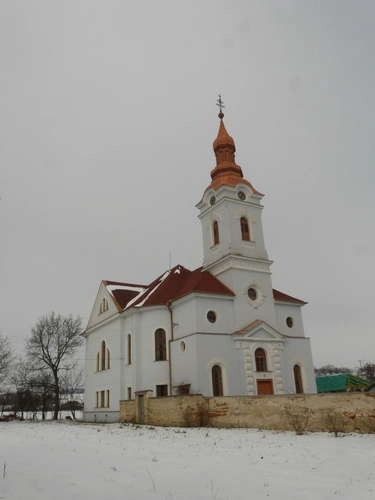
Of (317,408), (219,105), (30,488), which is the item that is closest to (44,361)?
(219,105)

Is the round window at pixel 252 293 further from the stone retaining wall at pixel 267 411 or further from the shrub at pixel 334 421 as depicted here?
the shrub at pixel 334 421

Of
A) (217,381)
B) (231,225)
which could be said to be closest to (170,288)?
(231,225)

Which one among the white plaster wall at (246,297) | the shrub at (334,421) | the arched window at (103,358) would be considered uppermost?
the white plaster wall at (246,297)

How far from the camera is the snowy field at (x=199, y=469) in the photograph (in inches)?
279

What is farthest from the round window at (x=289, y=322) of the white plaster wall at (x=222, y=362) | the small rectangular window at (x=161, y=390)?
the small rectangular window at (x=161, y=390)

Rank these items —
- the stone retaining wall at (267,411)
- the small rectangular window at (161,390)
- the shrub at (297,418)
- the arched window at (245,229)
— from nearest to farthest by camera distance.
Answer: the stone retaining wall at (267,411) < the shrub at (297,418) < the small rectangular window at (161,390) < the arched window at (245,229)

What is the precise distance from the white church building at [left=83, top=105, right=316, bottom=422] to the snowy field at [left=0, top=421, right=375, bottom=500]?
38.7ft

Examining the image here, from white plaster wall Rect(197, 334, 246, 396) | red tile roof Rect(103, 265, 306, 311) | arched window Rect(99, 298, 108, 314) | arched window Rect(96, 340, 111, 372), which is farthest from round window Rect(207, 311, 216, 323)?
arched window Rect(99, 298, 108, 314)

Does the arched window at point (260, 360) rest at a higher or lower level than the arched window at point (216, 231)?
lower

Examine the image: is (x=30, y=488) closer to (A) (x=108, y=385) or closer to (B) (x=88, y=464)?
(B) (x=88, y=464)

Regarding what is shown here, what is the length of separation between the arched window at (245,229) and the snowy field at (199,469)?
59.2ft

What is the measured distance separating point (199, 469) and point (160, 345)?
19537mm

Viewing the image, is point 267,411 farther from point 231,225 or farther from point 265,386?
point 231,225

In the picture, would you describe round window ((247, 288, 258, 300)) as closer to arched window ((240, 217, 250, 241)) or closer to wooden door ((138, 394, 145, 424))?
arched window ((240, 217, 250, 241))
